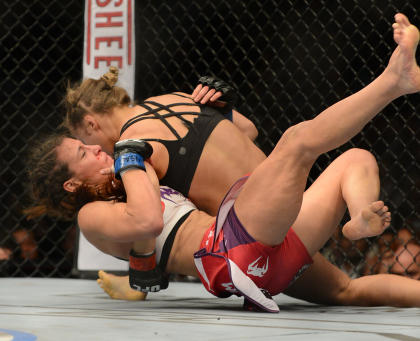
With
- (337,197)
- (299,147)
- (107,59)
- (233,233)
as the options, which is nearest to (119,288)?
(233,233)

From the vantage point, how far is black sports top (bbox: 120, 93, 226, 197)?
1.64 meters

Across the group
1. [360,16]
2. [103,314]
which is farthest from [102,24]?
[103,314]

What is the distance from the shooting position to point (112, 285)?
1.93 metres

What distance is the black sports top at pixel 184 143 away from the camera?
164 centimetres

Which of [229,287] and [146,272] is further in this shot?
[146,272]

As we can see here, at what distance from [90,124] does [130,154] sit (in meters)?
0.39

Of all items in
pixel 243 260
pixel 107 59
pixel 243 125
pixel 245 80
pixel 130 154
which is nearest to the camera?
pixel 243 260

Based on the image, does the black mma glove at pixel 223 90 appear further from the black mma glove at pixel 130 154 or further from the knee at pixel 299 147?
the knee at pixel 299 147

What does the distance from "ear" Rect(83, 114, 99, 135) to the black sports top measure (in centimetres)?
15

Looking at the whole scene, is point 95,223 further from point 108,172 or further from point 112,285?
point 112,285

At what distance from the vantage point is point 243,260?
141 cm

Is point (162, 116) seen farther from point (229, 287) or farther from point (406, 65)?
point (406, 65)

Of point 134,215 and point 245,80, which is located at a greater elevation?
point 245,80

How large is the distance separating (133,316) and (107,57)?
179cm
